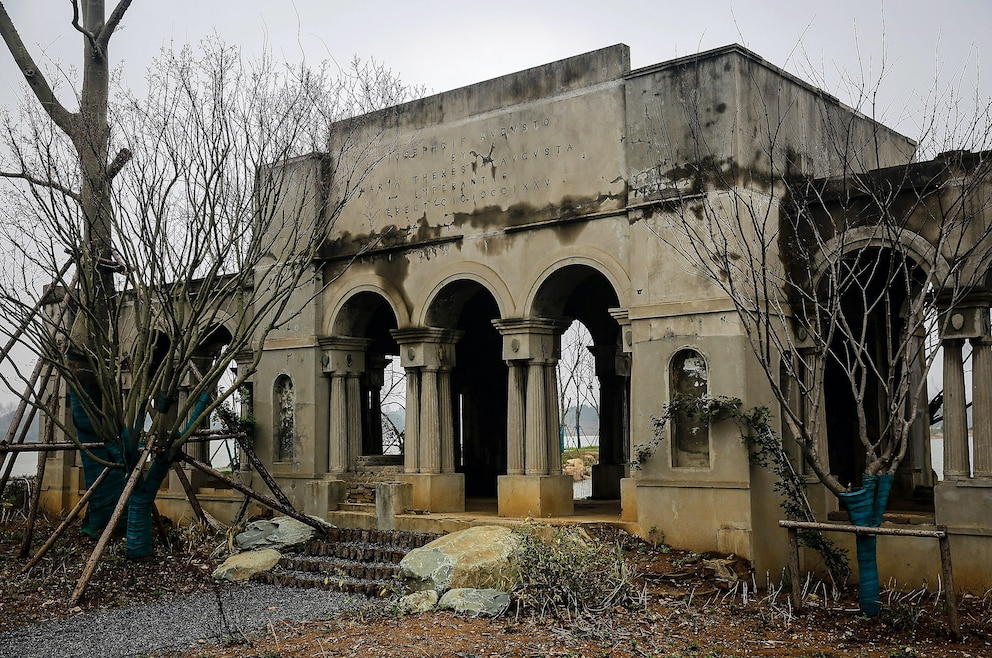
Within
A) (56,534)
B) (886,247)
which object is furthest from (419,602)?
(886,247)

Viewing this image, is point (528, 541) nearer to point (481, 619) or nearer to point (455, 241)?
point (481, 619)

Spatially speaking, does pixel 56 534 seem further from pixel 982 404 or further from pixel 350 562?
pixel 982 404

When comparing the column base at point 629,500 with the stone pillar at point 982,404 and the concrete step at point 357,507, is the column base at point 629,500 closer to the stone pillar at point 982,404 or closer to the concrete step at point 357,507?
the stone pillar at point 982,404

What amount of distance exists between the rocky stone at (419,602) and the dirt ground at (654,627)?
141 millimetres

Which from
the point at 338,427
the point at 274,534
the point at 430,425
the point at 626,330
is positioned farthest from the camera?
the point at 338,427

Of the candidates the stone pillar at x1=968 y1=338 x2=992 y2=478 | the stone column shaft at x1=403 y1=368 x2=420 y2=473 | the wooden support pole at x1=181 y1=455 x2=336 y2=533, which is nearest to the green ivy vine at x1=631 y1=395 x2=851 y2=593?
the stone pillar at x1=968 y1=338 x2=992 y2=478

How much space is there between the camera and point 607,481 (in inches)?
787

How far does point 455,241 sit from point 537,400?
2.95m

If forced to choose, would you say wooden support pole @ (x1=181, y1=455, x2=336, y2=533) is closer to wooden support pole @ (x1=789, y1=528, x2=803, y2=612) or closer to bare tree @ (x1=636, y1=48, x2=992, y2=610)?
bare tree @ (x1=636, y1=48, x2=992, y2=610)

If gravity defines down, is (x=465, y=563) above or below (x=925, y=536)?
below

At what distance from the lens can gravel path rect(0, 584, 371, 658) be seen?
10.2 metres

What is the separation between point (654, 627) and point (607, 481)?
10.0m

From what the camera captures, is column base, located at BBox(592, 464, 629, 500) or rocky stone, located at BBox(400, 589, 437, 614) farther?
column base, located at BBox(592, 464, 629, 500)

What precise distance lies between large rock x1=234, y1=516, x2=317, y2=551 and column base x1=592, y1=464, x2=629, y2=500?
654 cm
